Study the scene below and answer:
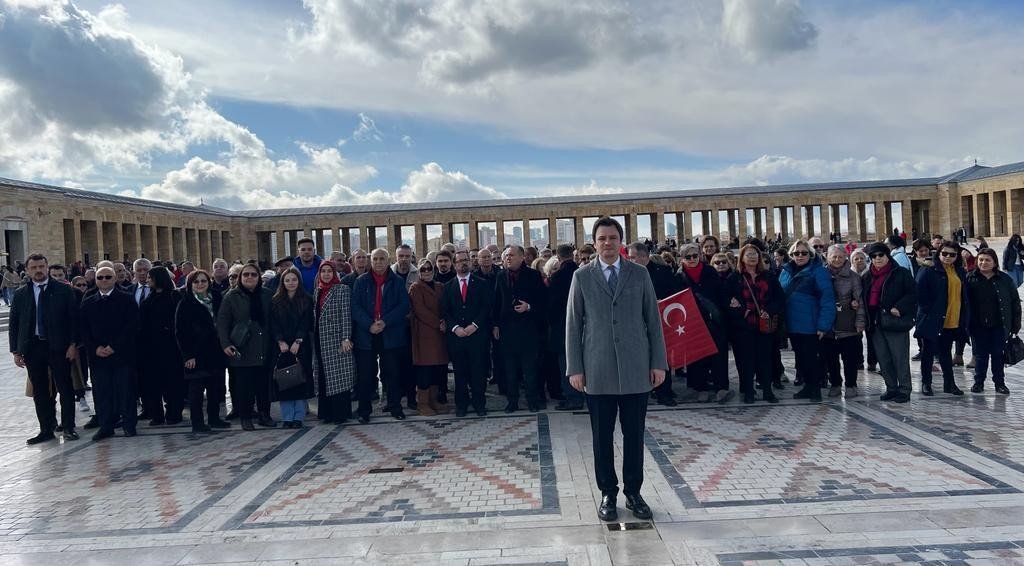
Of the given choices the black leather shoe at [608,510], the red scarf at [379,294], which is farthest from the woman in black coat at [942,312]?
the red scarf at [379,294]

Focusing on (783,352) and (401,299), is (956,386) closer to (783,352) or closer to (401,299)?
(783,352)

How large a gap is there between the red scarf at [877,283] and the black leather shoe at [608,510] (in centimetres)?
488

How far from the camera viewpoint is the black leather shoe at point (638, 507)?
416 centimetres

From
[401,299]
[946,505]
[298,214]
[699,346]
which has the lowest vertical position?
[946,505]

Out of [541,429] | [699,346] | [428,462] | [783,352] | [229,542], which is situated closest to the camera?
[229,542]

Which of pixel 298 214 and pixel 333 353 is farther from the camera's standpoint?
pixel 298 214

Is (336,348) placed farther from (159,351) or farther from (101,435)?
(101,435)

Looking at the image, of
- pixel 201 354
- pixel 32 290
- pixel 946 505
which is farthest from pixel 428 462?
pixel 32 290

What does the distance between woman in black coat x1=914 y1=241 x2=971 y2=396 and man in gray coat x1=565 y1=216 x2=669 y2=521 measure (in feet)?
16.9

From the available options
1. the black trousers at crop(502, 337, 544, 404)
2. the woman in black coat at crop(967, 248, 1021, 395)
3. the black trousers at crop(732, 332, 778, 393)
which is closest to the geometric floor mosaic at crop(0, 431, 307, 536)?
the black trousers at crop(502, 337, 544, 404)

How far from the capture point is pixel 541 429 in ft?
21.7

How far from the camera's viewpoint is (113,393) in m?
7.17

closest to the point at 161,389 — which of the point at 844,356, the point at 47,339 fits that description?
the point at 47,339

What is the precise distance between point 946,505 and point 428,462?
381 cm
